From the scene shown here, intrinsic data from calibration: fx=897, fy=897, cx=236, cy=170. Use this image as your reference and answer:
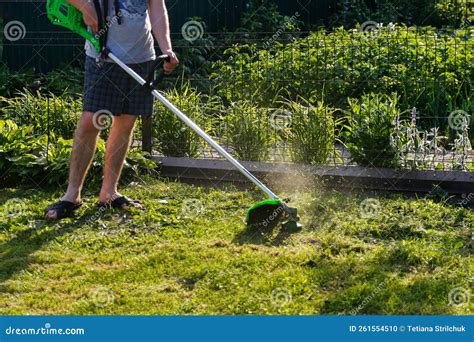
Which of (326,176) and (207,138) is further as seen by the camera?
(326,176)

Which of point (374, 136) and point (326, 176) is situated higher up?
point (374, 136)

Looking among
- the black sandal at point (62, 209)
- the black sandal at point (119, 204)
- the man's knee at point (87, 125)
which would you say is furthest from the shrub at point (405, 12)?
the black sandal at point (62, 209)

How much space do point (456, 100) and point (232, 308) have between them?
165 inches

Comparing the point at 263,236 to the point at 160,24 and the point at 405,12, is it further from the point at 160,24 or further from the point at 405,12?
the point at 405,12

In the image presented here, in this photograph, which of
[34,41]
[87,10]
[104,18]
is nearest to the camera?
[87,10]

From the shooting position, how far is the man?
18.6 feet

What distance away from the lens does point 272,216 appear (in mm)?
5383

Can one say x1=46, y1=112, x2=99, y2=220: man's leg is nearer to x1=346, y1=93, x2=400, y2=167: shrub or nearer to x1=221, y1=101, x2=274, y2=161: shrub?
x1=221, y1=101, x2=274, y2=161: shrub

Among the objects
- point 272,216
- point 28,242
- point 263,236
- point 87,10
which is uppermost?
point 87,10

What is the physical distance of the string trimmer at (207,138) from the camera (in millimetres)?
5352

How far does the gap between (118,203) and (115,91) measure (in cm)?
74

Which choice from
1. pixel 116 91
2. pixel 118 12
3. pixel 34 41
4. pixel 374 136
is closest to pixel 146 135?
pixel 116 91

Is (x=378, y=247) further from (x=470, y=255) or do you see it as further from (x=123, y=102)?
(x=123, y=102)

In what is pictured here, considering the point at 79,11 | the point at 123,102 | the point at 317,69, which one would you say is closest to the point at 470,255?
the point at 123,102
